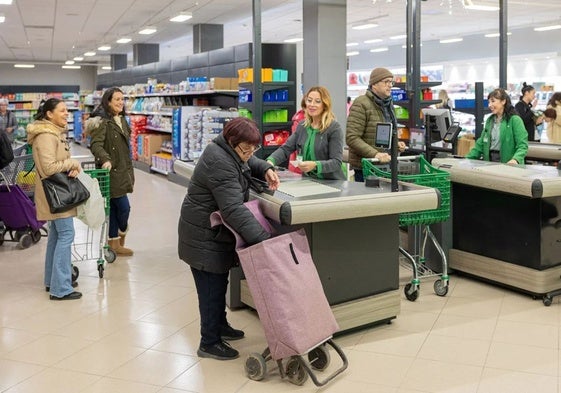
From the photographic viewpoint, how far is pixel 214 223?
11.6ft

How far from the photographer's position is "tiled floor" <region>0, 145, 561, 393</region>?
3.51 metres

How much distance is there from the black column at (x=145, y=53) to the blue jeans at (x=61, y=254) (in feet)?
56.4

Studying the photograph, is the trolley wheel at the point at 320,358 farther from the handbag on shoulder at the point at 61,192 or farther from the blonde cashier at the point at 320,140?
the handbag on shoulder at the point at 61,192

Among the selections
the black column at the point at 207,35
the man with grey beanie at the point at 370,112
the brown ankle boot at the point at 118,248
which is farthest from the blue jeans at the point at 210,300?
the black column at the point at 207,35

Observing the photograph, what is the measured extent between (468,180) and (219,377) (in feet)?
8.71

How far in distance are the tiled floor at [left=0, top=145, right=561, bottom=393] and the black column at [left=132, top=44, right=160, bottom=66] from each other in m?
16.7

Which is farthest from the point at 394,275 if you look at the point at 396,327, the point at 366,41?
the point at 366,41

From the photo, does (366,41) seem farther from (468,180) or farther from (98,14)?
(468,180)

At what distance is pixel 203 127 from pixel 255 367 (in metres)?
8.42

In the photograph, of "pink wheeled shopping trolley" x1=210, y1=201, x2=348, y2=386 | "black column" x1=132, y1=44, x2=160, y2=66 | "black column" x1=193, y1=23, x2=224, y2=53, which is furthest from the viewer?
"black column" x1=132, y1=44, x2=160, y2=66

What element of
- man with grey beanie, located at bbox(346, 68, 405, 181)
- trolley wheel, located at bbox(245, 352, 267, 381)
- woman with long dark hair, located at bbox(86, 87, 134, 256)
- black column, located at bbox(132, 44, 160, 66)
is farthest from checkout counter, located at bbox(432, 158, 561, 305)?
black column, located at bbox(132, 44, 160, 66)

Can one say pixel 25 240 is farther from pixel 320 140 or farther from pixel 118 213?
pixel 320 140

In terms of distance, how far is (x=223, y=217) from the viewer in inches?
137

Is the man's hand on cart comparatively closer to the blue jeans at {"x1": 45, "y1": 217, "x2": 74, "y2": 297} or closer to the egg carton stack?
the blue jeans at {"x1": 45, "y1": 217, "x2": 74, "y2": 297}
